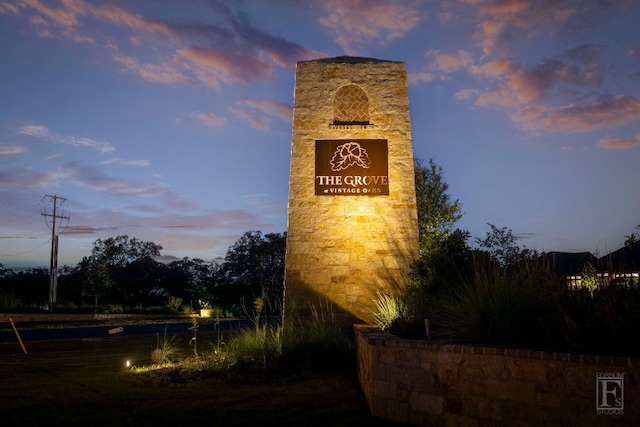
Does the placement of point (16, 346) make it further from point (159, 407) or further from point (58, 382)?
point (159, 407)

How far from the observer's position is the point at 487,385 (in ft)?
14.3

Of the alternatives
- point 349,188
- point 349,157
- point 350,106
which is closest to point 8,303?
point 349,188

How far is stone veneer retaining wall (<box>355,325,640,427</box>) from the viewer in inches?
147

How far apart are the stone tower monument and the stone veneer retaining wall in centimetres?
448

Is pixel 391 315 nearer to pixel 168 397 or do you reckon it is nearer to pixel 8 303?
pixel 168 397

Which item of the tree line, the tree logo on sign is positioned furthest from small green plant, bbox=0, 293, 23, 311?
the tree logo on sign

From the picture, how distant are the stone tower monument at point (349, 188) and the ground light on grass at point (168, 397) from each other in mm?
2967

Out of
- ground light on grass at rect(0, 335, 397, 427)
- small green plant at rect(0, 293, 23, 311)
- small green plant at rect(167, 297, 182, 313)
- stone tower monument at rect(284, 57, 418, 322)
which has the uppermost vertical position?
stone tower monument at rect(284, 57, 418, 322)

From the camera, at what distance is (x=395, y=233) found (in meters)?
10.3

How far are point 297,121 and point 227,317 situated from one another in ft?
59.4

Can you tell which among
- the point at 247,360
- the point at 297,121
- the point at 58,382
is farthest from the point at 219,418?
the point at 297,121

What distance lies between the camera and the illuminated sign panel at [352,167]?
1047 cm

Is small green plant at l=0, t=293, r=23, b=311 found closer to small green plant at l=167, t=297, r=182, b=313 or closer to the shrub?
small green plant at l=167, t=297, r=182, b=313

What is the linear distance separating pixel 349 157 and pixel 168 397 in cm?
625
